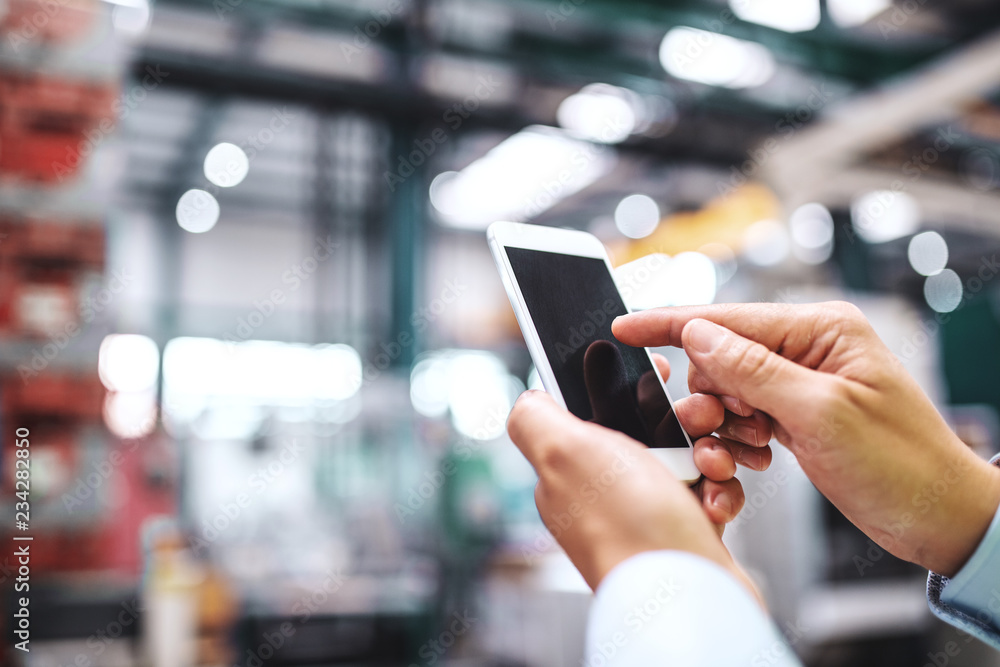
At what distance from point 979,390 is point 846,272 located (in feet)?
12.4

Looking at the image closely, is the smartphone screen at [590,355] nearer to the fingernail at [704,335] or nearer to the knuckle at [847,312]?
the fingernail at [704,335]

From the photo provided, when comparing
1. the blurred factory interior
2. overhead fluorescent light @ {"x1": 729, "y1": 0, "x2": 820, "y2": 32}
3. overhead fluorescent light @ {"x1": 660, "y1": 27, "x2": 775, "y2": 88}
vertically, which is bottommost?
the blurred factory interior

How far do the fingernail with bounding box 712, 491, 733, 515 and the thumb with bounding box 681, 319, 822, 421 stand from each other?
148mm

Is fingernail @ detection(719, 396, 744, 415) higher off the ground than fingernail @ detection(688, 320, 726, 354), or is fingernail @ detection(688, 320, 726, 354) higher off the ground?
fingernail @ detection(688, 320, 726, 354)

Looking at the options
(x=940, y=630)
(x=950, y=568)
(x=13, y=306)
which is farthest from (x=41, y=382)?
(x=940, y=630)

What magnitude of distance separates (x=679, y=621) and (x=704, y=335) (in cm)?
53

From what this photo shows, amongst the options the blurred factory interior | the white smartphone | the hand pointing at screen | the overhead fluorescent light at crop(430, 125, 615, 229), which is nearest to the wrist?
the hand pointing at screen

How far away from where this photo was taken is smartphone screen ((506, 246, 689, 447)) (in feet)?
3.82

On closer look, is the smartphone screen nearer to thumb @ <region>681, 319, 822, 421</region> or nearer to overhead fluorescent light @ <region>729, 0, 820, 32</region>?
thumb @ <region>681, 319, 822, 421</region>

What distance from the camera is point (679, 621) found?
73 centimetres

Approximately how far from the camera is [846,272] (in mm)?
8086

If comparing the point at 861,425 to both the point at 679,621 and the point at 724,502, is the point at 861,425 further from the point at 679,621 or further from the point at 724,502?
the point at 679,621

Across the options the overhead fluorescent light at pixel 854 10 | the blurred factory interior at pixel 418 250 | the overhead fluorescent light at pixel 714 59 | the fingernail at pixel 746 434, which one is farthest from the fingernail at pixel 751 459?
the overhead fluorescent light at pixel 854 10

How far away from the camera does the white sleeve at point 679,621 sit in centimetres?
72
